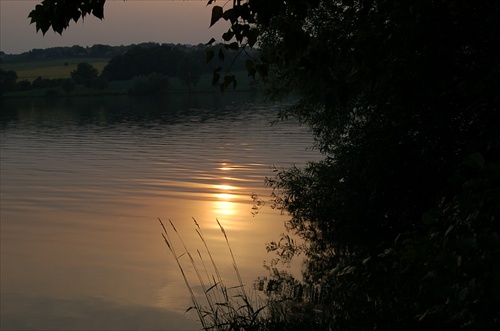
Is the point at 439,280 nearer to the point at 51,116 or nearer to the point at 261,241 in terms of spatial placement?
the point at 261,241

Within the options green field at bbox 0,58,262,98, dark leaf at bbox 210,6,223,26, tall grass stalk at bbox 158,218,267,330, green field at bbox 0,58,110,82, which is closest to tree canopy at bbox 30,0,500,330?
dark leaf at bbox 210,6,223,26

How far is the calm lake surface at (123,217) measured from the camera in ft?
54.2

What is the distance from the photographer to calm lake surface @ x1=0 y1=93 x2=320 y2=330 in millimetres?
16531

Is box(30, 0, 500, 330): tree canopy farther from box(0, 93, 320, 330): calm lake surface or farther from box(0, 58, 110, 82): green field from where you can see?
box(0, 58, 110, 82): green field

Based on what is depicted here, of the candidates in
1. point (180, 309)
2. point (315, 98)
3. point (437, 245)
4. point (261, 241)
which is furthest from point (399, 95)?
point (261, 241)

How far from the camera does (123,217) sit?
2725 centimetres

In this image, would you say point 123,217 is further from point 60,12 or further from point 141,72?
point 141,72

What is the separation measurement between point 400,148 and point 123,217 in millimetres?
13101

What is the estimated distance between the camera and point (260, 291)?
653 inches

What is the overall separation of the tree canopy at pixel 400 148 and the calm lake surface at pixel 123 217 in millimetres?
3731

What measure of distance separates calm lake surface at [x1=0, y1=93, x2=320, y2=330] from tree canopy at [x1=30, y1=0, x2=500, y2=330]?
3.73m

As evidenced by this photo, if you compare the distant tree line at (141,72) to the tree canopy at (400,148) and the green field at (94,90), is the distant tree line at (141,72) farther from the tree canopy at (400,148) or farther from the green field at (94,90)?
the tree canopy at (400,148)

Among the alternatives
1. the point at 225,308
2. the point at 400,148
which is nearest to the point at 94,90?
the point at 400,148

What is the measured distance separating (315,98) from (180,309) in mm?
6898
